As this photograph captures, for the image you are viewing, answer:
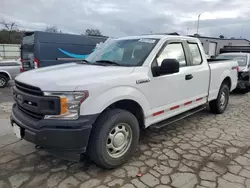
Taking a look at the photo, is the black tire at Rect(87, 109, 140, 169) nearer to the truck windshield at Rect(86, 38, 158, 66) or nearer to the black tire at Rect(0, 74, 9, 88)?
the truck windshield at Rect(86, 38, 158, 66)

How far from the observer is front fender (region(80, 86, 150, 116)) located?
2691mm

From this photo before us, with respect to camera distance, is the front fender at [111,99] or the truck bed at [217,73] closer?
the front fender at [111,99]

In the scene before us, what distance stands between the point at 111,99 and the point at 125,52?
1302 millimetres

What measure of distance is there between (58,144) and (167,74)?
205cm

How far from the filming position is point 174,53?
13.6 feet

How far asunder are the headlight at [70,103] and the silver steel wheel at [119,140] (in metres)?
0.65

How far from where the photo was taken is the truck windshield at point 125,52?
3.64 metres

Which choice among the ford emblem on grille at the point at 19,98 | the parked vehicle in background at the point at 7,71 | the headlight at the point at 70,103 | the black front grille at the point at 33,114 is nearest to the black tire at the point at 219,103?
the headlight at the point at 70,103

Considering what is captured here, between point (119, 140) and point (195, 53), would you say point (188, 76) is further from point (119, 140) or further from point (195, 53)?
point (119, 140)

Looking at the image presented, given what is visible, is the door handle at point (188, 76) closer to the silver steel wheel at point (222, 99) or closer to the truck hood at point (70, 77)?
the truck hood at point (70, 77)

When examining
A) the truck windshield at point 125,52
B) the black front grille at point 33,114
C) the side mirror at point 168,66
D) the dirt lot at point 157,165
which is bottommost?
the dirt lot at point 157,165

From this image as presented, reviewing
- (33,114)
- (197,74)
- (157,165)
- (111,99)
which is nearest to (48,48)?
(197,74)

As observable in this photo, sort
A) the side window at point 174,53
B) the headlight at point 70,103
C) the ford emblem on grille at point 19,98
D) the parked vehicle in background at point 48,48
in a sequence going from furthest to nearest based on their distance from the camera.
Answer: the parked vehicle in background at point 48,48, the side window at point 174,53, the ford emblem on grille at point 19,98, the headlight at point 70,103

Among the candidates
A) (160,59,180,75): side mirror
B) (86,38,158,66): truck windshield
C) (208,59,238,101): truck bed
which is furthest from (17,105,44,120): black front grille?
(208,59,238,101): truck bed
